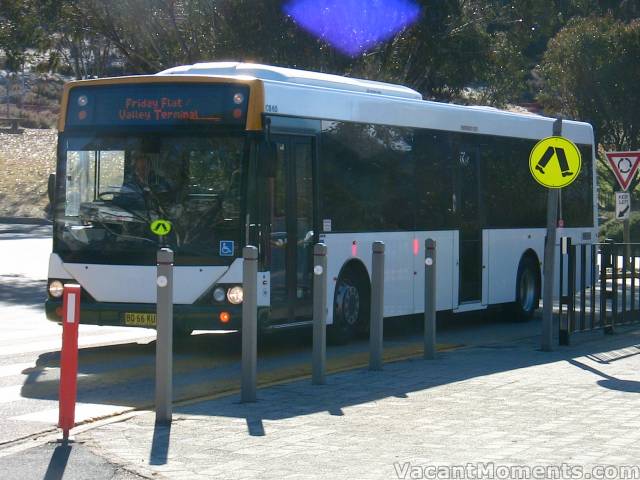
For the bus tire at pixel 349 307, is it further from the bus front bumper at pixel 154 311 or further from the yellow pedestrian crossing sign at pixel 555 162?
the yellow pedestrian crossing sign at pixel 555 162

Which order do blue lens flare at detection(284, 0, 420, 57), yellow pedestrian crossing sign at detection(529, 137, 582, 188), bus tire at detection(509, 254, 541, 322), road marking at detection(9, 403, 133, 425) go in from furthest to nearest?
blue lens flare at detection(284, 0, 420, 57) → bus tire at detection(509, 254, 541, 322) → yellow pedestrian crossing sign at detection(529, 137, 582, 188) → road marking at detection(9, 403, 133, 425)

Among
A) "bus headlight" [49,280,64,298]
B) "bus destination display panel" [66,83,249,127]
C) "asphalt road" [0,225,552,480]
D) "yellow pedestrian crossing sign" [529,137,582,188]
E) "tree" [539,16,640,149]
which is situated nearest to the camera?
"asphalt road" [0,225,552,480]

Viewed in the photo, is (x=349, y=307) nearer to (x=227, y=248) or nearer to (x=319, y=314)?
(x=227, y=248)

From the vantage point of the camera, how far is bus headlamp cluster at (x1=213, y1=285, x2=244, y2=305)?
12630 millimetres

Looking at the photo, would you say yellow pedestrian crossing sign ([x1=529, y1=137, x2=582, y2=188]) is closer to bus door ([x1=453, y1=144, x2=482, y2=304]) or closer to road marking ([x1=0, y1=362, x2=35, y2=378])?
bus door ([x1=453, y1=144, x2=482, y2=304])

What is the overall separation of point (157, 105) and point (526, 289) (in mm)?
8192

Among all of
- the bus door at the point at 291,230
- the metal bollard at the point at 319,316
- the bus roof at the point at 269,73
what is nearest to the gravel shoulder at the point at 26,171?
the bus roof at the point at 269,73

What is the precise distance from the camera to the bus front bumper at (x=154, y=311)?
1262cm

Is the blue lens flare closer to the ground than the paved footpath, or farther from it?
farther from it

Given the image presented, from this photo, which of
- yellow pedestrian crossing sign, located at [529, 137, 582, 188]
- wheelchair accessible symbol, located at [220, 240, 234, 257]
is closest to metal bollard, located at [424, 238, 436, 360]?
yellow pedestrian crossing sign, located at [529, 137, 582, 188]

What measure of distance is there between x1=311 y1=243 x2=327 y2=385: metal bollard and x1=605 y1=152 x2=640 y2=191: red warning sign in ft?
47.6

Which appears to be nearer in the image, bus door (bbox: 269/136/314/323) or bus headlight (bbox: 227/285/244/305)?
bus headlight (bbox: 227/285/244/305)

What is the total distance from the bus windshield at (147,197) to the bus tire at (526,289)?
719cm

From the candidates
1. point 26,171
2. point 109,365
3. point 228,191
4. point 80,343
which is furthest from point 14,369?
point 26,171
